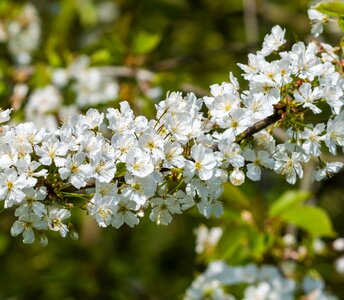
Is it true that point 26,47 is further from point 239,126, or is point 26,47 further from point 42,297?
point 239,126

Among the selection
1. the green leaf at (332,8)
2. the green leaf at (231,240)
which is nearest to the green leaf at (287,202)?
the green leaf at (231,240)

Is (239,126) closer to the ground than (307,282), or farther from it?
farther from it

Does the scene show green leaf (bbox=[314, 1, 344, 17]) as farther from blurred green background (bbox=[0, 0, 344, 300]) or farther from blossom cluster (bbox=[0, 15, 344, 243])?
blurred green background (bbox=[0, 0, 344, 300])

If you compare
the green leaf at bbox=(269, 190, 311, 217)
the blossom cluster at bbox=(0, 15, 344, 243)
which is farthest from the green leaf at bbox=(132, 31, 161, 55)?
the blossom cluster at bbox=(0, 15, 344, 243)

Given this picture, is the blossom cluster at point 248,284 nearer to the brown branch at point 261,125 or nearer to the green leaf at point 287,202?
the green leaf at point 287,202

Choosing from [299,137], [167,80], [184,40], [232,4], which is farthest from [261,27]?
[299,137]

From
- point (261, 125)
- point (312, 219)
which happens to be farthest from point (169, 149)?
point (312, 219)
